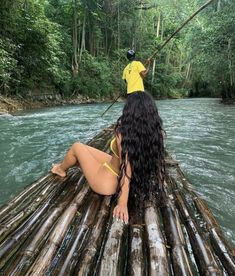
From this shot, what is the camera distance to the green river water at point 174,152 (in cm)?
367

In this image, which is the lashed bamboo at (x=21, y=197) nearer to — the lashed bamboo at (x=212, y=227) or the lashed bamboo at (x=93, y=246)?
the lashed bamboo at (x=93, y=246)

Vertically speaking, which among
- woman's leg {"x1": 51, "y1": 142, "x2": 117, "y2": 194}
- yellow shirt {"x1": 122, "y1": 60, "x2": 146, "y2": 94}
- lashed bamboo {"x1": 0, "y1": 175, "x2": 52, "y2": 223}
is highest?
yellow shirt {"x1": 122, "y1": 60, "x2": 146, "y2": 94}

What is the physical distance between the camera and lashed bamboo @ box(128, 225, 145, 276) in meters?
1.68

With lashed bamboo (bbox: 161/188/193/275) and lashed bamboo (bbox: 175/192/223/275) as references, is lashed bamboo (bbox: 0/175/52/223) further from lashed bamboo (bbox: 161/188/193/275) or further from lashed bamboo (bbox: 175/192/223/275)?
lashed bamboo (bbox: 175/192/223/275)

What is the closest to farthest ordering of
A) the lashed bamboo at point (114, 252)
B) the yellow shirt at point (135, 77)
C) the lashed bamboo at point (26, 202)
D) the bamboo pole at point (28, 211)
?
the lashed bamboo at point (114, 252), the bamboo pole at point (28, 211), the lashed bamboo at point (26, 202), the yellow shirt at point (135, 77)

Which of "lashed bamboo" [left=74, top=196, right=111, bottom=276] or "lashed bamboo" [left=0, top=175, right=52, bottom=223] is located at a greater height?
"lashed bamboo" [left=74, top=196, right=111, bottom=276]

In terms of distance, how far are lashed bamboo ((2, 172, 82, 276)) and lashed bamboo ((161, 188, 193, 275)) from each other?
782 millimetres

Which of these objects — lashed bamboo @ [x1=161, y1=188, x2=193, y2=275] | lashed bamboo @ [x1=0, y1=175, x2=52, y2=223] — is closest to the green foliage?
lashed bamboo @ [x1=0, y1=175, x2=52, y2=223]

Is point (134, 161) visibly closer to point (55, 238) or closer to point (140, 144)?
point (140, 144)

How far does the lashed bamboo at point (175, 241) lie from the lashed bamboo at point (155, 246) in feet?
0.17

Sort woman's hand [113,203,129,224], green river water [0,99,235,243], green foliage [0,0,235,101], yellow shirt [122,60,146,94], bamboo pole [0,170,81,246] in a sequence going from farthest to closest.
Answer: green foliage [0,0,235,101] → yellow shirt [122,60,146,94] → green river water [0,99,235,243] → woman's hand [113,203,129,224] → bamboo pole [0,170,81,246]

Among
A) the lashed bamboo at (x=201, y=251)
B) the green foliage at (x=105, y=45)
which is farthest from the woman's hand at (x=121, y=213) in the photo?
the green foliage at (x=105, y=45)

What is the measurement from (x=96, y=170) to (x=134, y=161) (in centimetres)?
42

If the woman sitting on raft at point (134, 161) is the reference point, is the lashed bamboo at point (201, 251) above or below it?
below
